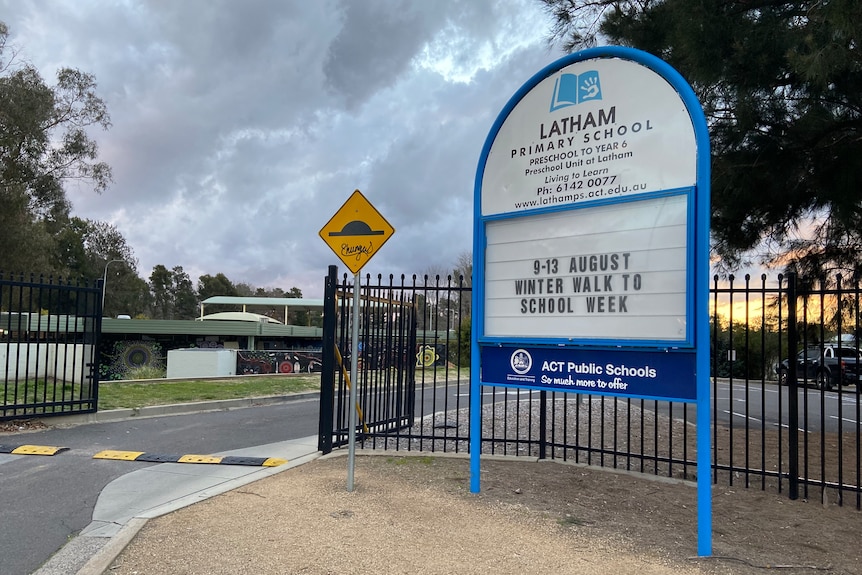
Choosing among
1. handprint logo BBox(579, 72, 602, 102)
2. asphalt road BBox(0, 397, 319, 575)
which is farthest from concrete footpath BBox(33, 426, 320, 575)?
handprint logo BBox(579, 72, 602, 102)

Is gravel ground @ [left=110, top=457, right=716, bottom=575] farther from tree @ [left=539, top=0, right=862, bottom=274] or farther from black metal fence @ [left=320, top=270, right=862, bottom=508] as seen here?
tree @ [left=539, top=0, right=862, bottom=274]

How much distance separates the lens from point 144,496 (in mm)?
6094

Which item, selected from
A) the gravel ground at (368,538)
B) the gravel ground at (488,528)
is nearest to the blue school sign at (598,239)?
the gravel ground at (488,528)

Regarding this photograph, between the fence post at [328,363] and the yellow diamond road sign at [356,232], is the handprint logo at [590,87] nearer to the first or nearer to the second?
the yellow diamond road sign at [356,232]

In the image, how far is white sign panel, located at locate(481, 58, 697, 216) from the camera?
15.5 ft

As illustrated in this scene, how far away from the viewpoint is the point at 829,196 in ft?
25.9

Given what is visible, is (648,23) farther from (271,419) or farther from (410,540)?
(271,419)

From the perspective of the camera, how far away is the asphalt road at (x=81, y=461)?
4.99 m

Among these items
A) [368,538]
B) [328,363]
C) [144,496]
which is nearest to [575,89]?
[368,538]

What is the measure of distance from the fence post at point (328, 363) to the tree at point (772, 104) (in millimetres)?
4686

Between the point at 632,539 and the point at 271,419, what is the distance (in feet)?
28.0

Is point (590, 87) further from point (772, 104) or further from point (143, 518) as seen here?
point (143, 518)

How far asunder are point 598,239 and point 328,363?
385 cm

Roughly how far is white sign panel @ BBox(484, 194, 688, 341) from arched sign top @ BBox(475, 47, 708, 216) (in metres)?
0.18
